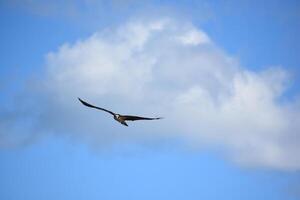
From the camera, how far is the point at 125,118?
39906 mm
